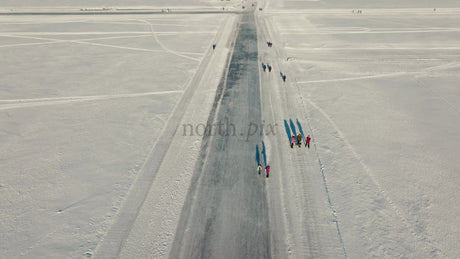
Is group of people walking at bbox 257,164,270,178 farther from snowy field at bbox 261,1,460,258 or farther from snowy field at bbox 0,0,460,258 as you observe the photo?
snowy field at bbox 261,1,460,258

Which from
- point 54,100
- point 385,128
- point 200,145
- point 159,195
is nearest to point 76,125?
point 54,100

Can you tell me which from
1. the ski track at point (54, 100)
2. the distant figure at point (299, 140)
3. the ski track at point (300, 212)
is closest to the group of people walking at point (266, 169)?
the ski track at point (300, 212)

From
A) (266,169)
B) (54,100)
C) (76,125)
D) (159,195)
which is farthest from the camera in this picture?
(54,100)

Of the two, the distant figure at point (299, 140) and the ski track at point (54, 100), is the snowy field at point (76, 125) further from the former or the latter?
the distant figure at point (299, 140)

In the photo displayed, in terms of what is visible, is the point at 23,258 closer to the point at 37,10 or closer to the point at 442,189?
the point at 442,189

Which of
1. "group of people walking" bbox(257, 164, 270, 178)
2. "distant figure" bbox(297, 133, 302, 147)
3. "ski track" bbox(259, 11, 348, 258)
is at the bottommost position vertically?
"ski track" bbox(259, 11, 348, 258)

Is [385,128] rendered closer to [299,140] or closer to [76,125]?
[299,140]

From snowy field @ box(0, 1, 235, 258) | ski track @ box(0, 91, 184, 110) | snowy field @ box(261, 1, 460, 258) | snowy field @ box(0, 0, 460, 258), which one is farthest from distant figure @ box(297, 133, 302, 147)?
ski track @ box(0, 91, 184, 110)

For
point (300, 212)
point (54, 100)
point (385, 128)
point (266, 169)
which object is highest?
point (54, 100)

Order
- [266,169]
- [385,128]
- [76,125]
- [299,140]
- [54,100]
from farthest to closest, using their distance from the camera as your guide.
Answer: [54,100] < [76,125] < [385,128] < [299,140] < [266,169]

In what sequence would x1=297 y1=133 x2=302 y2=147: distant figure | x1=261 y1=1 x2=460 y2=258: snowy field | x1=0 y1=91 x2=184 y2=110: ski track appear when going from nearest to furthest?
1. x1=261 y1=1 x2=460 y2=258: snowy field
2. x1=297 y1=133 x2=302 y2=147: distant figure
3. x1=0 y1=91 x2=184 y2=110: ski track
